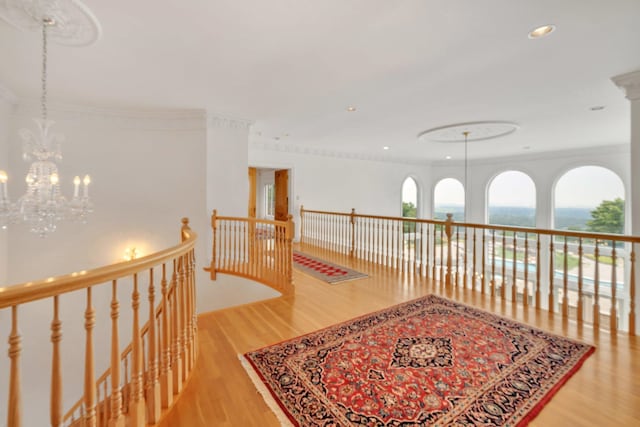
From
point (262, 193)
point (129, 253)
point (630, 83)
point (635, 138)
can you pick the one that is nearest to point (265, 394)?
point (129, 253)

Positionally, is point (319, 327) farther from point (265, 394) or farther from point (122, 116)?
point (122, 116)

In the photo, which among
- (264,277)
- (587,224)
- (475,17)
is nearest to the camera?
(475,17)

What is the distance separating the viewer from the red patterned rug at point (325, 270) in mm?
4453

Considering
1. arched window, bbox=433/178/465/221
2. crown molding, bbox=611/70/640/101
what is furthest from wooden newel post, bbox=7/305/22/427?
arched window, bbox=433/178/465/221

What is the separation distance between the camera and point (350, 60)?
116 inches

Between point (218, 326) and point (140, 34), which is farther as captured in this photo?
point (218, 326)

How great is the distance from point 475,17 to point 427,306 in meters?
2.93

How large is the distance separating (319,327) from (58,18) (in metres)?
3.61

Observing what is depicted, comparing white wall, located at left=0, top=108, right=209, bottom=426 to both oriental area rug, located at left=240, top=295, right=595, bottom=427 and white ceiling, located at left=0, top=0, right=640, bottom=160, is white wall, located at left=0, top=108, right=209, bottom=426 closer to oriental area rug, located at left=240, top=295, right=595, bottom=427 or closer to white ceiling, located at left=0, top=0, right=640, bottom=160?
white ceiling, located at left=0, top=0, right=640, bottom=160

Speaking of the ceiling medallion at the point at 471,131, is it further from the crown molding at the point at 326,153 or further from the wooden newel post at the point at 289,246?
the wooden newel post at the point at 289,246

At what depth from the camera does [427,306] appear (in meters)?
3.26

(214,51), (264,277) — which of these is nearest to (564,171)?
(264,277)

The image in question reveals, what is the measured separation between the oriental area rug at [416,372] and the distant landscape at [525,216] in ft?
17.3

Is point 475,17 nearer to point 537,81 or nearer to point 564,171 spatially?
point 537,81
